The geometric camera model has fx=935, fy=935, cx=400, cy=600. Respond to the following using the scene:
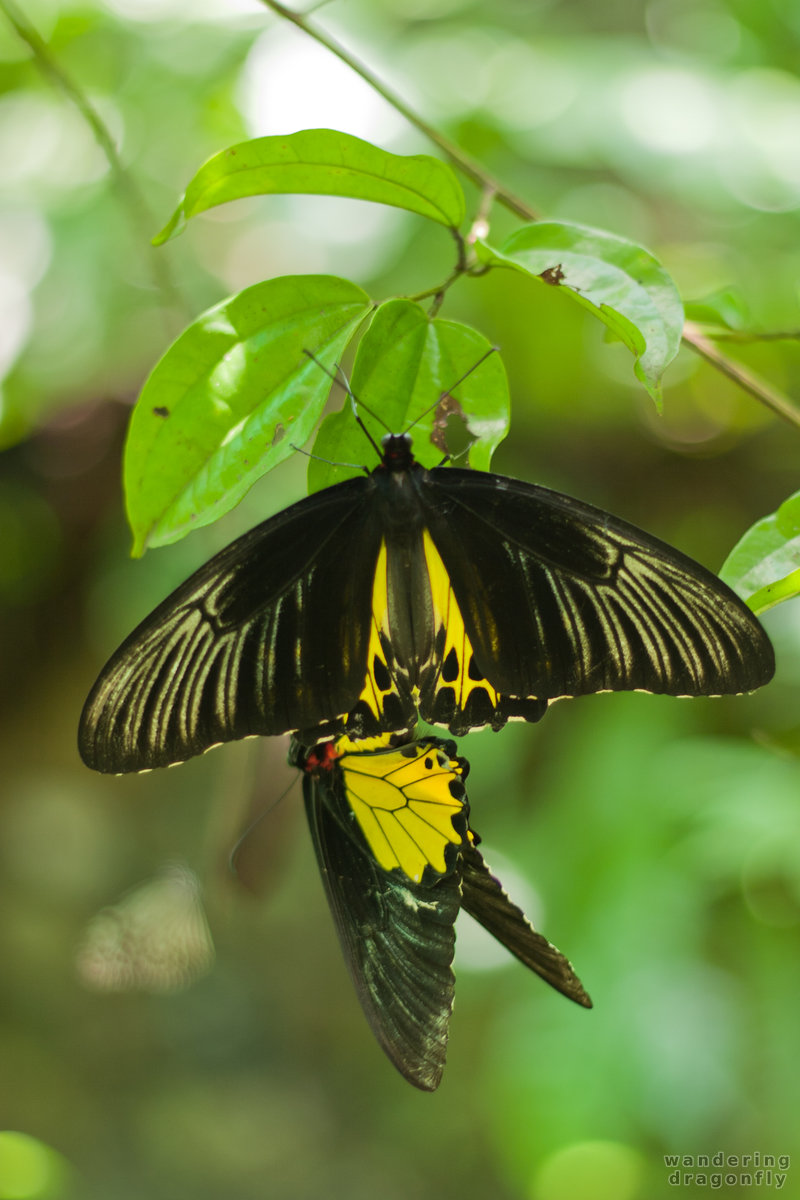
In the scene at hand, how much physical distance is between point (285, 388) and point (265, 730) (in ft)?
0.87

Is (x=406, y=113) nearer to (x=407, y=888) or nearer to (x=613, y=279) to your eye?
(x=613, y=279)

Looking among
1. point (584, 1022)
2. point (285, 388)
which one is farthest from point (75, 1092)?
point (285, 388)

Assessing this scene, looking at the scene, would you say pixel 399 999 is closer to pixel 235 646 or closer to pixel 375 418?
pixel 235 646

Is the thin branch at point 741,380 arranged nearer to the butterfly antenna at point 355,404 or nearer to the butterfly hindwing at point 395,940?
the butterfly antenna at point 355,404

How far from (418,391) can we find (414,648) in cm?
21

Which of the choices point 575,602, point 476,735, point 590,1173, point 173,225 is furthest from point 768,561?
point 590,1173

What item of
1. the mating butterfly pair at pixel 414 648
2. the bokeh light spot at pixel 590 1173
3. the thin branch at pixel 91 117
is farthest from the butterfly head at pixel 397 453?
the bokeh light spot at pixel 590 1173

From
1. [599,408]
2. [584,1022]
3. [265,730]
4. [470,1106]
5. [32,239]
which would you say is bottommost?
[470,1106]

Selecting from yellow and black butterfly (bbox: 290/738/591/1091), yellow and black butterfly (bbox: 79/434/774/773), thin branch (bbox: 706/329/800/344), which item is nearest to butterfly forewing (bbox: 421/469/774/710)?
yellow and black butterfly (bbox: 79/434/774/773)

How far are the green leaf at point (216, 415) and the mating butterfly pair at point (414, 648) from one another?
58mm

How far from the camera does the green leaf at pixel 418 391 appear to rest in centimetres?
73

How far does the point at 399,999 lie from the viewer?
746 millimetres

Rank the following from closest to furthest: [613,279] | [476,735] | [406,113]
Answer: [613,279] → [406,113] → [476,735]

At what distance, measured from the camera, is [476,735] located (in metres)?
1.94
